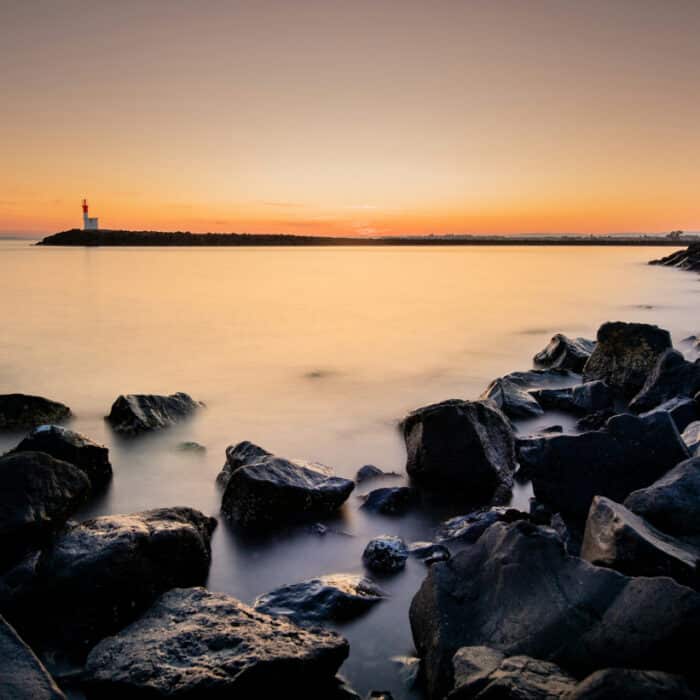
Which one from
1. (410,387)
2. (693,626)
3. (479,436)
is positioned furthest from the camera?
(410,387)

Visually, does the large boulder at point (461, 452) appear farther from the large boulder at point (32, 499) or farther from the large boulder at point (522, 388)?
the large boulder at point (32, 499)

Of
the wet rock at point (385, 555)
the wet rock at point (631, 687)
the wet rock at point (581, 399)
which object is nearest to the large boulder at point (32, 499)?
the wet rock at point (385, 555)

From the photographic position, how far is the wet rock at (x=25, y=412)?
7172mm

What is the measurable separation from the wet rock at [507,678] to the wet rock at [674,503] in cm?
151

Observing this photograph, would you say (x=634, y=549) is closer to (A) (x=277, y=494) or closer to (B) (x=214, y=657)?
(B) (x=214, y=657)

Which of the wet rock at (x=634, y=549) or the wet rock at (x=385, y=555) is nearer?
the wet rock at (x=634, y=549)

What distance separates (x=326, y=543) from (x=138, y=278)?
3367 cm

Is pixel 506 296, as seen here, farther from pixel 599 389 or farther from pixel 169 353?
pixel 599 389

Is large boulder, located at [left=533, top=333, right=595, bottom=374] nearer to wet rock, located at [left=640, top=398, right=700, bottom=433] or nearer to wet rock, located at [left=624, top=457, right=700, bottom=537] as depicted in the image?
wet rock, located at [left=640, top=398, right=700, bottom=433]

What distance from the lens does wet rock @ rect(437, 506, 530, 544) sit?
4629mm

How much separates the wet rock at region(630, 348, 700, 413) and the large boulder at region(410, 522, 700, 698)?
4.91m

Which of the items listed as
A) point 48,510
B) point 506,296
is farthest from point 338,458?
point 506,296

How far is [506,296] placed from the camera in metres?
27.8

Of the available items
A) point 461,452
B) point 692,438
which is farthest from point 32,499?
point 692,438
